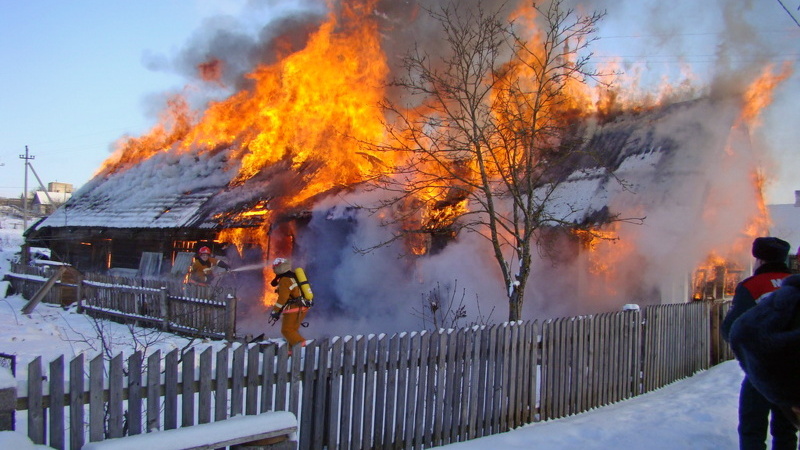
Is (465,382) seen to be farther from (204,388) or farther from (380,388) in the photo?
(204,388)

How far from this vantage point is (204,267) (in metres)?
14.5

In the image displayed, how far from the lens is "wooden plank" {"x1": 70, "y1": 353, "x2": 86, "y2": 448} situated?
344cm

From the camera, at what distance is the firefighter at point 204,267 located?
1444cm

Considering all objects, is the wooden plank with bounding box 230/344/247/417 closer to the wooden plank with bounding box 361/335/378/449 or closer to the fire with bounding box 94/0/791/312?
the wooden plank with bounding box 361/335/378/449

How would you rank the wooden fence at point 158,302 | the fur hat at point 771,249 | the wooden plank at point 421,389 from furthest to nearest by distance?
the wooden fence at point 158,302
the wooden plank at point 421,389
the fur hat at point 771,249

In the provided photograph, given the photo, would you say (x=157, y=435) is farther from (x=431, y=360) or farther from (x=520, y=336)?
Answer: (x=520, y=336)

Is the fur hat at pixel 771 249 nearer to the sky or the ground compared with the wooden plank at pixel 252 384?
nearer to the sky

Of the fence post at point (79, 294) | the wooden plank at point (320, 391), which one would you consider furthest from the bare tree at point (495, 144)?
the fence post at point (79, 294)

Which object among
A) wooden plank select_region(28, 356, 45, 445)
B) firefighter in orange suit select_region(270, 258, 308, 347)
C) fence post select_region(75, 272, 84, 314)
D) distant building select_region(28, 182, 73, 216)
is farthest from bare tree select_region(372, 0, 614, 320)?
distant building select_region(28, 182, 73, 216)

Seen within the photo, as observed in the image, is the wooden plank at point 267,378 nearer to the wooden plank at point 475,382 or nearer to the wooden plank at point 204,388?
the wooden plank at point 204,388

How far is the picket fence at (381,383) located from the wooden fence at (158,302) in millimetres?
4942

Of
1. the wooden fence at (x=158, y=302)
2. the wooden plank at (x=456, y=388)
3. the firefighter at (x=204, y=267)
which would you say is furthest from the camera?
the firefighter at (x=204, y=267)

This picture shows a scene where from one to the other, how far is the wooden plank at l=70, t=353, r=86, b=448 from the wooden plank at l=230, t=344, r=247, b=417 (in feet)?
3.13

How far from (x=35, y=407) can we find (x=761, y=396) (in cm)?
495
